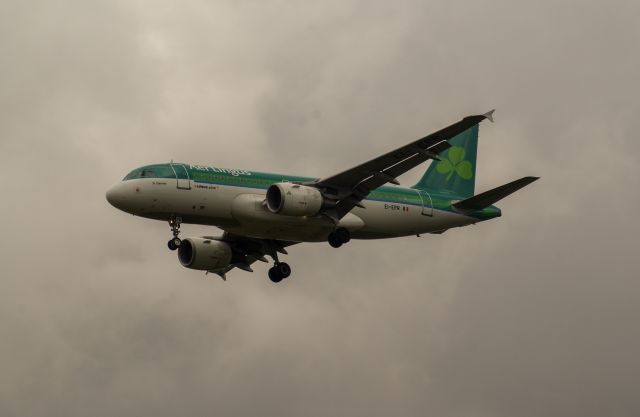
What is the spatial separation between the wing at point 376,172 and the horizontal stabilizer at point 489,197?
13.6 ft

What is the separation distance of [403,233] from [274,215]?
8.21 metres

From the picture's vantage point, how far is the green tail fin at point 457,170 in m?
62.9

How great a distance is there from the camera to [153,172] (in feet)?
177

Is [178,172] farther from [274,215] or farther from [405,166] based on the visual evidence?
[405,166]

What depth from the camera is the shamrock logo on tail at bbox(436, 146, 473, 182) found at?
63.4 meters

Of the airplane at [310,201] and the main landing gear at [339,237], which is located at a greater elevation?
the airplane at [310,201]

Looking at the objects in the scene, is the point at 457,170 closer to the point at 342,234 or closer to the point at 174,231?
the point at 342,234

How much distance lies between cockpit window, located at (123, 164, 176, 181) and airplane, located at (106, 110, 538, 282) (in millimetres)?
44

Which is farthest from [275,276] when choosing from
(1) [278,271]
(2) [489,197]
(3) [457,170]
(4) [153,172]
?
(2) [489,197]

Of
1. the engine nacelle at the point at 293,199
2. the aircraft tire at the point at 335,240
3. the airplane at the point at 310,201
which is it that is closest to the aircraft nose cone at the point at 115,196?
the airplane at the point at 310,201

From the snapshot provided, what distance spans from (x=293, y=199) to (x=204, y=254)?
944 centimetres

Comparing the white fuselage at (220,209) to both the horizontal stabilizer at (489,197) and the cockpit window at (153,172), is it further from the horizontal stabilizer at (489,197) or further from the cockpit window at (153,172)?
the horizontal stabilizer at (489,197)

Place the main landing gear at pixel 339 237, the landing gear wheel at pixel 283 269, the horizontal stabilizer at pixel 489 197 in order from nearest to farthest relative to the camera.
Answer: the horizontal stabilizer at pixel 489 197 < the main landing gear at pixel 339 237 < the landing gear wheel at pixel 283 269

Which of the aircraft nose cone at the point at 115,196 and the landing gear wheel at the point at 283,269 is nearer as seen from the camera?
the aircraft nose cone at the point at 115,196
